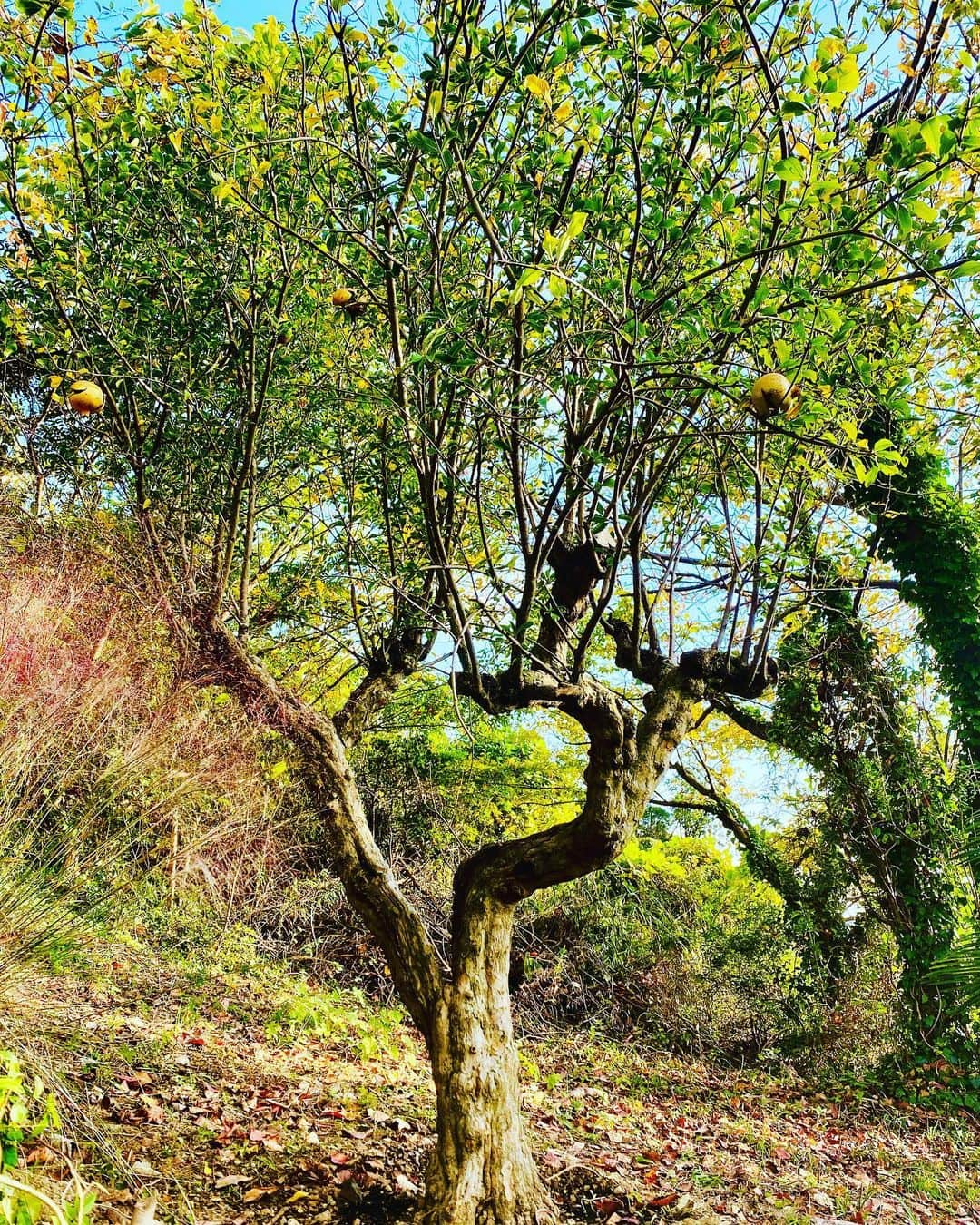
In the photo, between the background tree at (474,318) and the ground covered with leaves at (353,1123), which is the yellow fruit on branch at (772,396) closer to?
the background tree at (474,318)

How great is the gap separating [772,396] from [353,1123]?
3.42 metres

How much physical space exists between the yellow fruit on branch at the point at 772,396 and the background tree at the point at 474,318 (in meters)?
0.06

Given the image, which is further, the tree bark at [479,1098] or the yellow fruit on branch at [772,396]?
the tree bark at [479,1098]

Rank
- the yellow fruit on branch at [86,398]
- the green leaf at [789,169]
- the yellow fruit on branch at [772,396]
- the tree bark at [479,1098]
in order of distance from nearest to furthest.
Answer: the green leaf at [789,169]
the yellow fruit on branch at [772,396]
the tree bark at [479,1098]
the yellow fruit on branch at [86,398]

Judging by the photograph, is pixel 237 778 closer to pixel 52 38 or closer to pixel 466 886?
pixel 466 886

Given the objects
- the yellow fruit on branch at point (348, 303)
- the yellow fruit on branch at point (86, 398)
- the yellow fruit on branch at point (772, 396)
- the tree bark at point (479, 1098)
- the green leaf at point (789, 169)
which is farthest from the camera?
the yellow fruit on branch at point (86, 398)

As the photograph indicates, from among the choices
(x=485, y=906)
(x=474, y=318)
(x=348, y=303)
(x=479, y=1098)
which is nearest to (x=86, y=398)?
(x=348, y=303)

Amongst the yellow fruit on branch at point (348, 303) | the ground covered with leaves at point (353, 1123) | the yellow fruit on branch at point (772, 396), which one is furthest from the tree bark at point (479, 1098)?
the yellow fruit on branch at point (348, 303)

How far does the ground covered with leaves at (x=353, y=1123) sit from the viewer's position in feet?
8.68

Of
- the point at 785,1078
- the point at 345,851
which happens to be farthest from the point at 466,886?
the point at 785,1078

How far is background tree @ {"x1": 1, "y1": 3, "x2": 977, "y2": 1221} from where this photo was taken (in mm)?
2266

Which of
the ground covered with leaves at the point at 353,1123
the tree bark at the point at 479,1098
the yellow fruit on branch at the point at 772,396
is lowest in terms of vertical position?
the ground covered with leaves at the point at 353,1123

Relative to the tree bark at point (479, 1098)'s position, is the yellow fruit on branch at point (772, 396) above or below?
above

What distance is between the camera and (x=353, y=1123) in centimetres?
346
